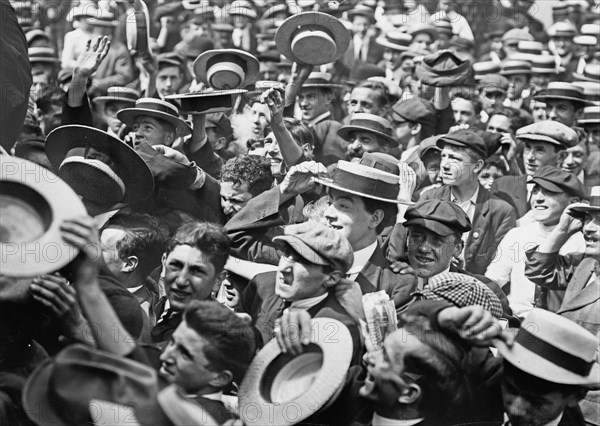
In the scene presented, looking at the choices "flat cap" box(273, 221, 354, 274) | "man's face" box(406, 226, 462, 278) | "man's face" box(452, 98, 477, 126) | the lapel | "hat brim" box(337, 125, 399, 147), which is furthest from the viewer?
"man's face" box(452, 98, 477, 126)

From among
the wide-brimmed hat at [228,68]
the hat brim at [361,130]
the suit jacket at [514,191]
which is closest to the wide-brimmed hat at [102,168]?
the wide-brimmed hat at [228,68]

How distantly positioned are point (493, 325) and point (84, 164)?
2.48 meters

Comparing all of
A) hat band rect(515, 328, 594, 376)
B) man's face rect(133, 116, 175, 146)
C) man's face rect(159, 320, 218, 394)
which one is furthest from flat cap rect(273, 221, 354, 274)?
man's face rect(133, 116, 175, 146)

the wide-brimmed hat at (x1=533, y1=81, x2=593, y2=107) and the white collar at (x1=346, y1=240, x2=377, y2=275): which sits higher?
the white collar at (x1=346, y1=240, x2=377, y2=275)

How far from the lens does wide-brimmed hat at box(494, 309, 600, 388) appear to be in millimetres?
5668

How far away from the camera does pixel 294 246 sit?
621 cm

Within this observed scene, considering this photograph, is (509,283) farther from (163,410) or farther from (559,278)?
(163,410)

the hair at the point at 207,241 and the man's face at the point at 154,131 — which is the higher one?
the hair at the point at 207,241

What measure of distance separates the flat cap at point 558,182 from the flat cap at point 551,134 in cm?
116

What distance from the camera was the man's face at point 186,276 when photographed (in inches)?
249

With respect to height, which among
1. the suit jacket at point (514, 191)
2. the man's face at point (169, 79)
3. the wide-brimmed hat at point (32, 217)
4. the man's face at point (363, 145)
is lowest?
the man's face at point (169, 79)

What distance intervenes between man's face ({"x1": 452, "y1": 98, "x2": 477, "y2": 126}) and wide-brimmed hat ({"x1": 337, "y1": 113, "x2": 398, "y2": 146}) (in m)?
0.84

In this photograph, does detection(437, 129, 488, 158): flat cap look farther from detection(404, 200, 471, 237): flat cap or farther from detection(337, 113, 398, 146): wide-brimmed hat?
detection(404, 200, 471, 237): flat cap

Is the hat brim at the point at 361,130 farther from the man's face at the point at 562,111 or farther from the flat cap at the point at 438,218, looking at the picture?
the flat cap at the point at 438,218
